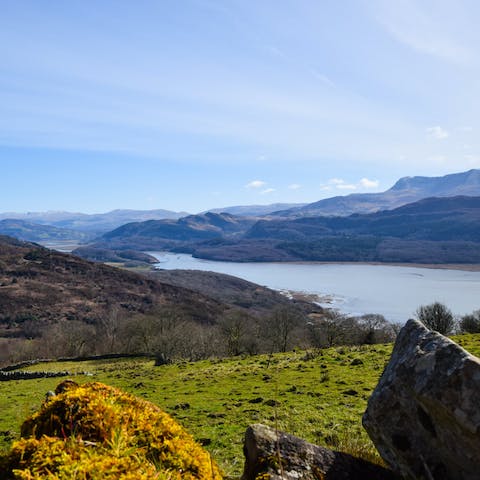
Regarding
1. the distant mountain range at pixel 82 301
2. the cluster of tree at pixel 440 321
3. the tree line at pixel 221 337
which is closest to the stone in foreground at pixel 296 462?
the tree line at pixel 221 337

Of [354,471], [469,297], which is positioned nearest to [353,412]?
[354,471]

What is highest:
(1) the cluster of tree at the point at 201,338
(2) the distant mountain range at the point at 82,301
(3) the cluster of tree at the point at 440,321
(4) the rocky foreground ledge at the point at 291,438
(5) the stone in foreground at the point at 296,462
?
(4) the rocky foreground ledge at the point at 291,438

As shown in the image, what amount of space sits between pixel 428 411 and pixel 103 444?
4185 mm

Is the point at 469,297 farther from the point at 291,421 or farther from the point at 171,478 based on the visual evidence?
the point at 171,478

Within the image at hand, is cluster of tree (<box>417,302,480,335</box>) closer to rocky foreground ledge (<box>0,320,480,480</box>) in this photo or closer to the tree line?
the tree line

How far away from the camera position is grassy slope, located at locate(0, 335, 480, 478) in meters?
15.2

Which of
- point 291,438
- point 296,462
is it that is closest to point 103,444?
point 296,462

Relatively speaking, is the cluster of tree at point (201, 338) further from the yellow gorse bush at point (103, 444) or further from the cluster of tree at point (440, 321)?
the yellow gorse bush at point (103, 444)

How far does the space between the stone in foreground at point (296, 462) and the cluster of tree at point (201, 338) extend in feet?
144

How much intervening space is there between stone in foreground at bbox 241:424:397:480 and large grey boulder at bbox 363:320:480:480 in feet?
1.48

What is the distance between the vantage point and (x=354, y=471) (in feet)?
→ 19.8

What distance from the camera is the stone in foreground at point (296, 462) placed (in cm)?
570

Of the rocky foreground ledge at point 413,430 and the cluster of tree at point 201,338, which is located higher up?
the rocky foreground ledge at point 413,430

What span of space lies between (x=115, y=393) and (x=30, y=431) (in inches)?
46.6
